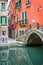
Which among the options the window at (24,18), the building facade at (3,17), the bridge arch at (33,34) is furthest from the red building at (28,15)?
the building facade at (3,17)

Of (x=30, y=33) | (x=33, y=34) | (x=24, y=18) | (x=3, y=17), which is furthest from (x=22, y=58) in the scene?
(x=3, y=17)

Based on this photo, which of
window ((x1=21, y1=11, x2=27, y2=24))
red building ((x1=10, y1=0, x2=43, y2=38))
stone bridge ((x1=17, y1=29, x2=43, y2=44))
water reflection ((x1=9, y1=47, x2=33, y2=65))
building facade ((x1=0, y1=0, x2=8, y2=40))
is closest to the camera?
water reflection ((x1=9, y1=47, x2=33, y2=65))

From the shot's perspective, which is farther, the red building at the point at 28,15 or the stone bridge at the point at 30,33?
the red building at the point at 28,15

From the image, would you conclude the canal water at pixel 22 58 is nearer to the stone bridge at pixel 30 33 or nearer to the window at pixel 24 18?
the stone bridge at pixel 30 33

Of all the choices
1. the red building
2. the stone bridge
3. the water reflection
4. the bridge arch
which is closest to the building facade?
the red building

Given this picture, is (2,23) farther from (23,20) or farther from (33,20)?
(33,20)

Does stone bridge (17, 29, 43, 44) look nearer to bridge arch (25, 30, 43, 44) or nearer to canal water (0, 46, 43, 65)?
bridge arch (25, 30, 43, 44)

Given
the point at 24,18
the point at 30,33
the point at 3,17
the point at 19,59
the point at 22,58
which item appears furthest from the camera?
the point at 3,17

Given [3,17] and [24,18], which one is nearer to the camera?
[24,18]

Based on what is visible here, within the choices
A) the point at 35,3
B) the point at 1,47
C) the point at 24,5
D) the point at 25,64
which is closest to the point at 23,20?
the point at 24,5

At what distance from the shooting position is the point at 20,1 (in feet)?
111

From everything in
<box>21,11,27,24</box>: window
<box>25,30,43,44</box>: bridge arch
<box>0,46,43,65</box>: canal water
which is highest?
<box>21,11,27,24</box>: window

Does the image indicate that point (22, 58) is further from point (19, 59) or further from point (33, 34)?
point (33, 34)

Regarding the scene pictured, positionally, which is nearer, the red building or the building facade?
the red building
